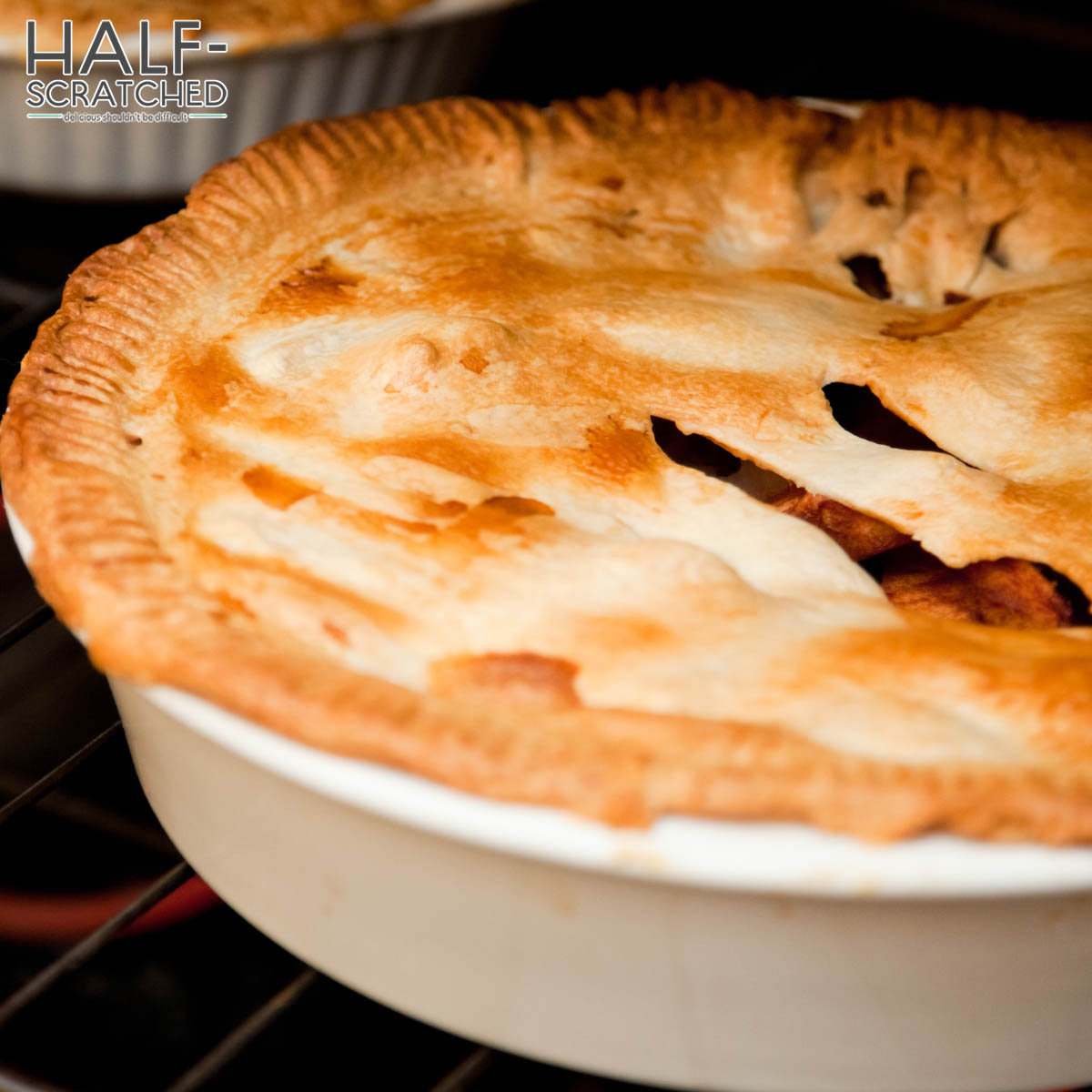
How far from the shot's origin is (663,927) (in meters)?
0.76

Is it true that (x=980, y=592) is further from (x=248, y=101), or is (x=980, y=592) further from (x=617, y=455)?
(x=248, y=101)

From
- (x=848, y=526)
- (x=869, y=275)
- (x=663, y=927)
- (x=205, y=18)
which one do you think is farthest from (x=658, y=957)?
(x=205, y=18)

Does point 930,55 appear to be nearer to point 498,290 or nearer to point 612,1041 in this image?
point 498,290

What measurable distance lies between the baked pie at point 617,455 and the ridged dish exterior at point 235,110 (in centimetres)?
19

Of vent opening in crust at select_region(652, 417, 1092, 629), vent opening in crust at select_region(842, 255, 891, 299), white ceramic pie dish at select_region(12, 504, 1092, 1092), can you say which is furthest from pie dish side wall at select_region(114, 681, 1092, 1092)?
vent opening in crust at select_region(842, 255, 891, 299)

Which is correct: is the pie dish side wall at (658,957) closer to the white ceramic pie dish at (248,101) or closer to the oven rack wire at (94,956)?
the oven rack wire at (94,956)

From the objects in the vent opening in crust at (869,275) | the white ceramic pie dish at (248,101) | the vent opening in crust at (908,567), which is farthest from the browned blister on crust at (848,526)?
the white ceramic pie dish at (248,101)

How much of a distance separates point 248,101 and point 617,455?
0.69m

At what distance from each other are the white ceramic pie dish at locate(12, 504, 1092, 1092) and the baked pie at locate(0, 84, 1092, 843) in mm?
21

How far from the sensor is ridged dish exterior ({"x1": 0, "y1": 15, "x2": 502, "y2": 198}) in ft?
4.74

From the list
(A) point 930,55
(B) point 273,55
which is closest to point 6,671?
(B) point 273,55

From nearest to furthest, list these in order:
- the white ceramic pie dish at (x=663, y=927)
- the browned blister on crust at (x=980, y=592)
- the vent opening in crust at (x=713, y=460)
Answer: the white ceramic pie dish at (x=663, y=927)
the browned blister on crust at (x=980, y=592)
the vent opening in crust at (x=713, y=460)

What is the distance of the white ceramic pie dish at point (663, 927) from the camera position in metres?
0.71

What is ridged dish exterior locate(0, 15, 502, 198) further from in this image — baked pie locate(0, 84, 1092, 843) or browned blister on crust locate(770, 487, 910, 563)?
browned blister on crust locate(770, 487, 910, 563)
